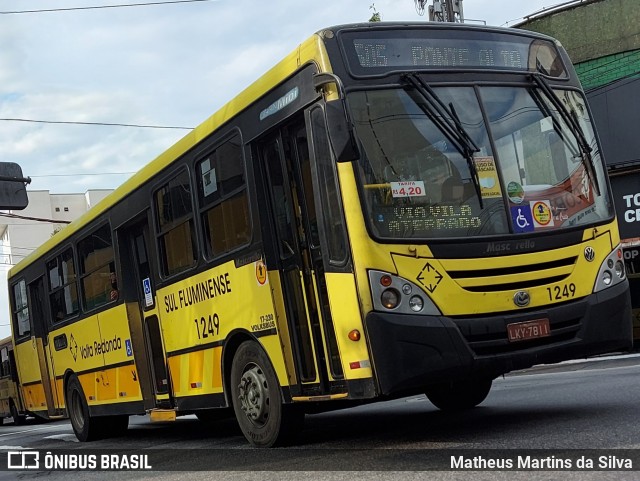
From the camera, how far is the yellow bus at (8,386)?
26.5 metres

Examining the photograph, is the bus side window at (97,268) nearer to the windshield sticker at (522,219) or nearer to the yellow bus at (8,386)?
the windshield sticker at (522,219)

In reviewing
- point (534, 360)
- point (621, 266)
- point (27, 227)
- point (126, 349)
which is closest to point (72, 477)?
point (126, 349)

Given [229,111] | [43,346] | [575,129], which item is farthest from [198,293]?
[43,346]

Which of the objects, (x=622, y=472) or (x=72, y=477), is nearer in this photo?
(x=622, y=472)

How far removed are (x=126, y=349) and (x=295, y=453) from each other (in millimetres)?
4615

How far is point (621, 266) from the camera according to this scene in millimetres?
7867

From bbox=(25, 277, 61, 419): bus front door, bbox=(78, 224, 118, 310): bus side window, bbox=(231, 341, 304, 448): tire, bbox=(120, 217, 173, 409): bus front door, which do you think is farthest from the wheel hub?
bbox=(25, 277, 61, 419): bus front door

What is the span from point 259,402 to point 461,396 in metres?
2.55

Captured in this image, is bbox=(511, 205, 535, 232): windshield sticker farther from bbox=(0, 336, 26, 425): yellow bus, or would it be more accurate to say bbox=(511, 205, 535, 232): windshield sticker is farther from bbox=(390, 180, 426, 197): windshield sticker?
bbox=(0, 336, 26, 425): yellow bus

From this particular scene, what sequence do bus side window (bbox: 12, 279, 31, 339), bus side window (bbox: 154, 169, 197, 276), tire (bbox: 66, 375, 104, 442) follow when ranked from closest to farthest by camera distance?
bus side window (bbox: 154, 169, 197, 276) → tire (bbox: 66, 375, 104, 442) → bus side window (bbox: 12, 279, 31, 339)

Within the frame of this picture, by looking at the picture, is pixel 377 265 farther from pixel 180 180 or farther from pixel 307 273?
pixel 180 180

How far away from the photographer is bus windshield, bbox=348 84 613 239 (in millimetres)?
7148

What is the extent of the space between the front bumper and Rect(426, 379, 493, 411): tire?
242 centimetres

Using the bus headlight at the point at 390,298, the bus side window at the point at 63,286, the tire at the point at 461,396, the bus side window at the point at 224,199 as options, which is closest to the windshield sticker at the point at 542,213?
the bus headlight at the point at 390,298
